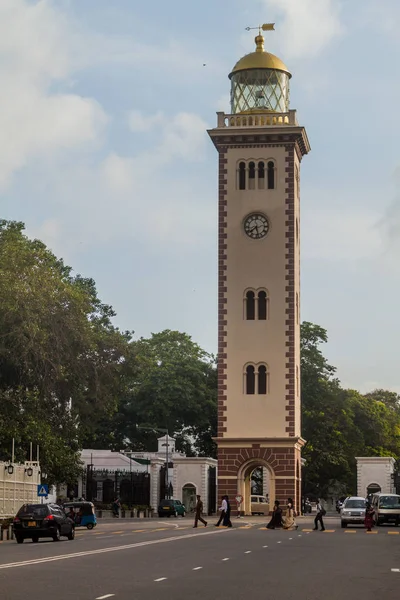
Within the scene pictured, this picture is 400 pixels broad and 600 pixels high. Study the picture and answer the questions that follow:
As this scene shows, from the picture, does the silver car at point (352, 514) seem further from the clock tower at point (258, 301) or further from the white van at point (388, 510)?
the clock tower at point (258, 301)

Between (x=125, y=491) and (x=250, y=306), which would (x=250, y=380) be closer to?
(x=250, y=306)

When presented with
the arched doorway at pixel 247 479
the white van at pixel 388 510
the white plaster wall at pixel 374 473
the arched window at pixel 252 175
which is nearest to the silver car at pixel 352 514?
the white van at pixel 388 510

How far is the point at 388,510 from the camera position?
5488cm

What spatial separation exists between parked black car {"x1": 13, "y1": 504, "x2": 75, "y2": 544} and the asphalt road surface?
2.22 meters

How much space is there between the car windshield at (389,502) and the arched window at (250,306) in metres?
16.1

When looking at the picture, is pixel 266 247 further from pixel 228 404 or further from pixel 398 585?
pixel 398 585

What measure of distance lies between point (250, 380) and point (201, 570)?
45104mm

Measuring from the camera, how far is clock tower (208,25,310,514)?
6762cm

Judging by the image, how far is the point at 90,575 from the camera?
70.9ft

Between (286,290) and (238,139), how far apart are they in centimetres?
907

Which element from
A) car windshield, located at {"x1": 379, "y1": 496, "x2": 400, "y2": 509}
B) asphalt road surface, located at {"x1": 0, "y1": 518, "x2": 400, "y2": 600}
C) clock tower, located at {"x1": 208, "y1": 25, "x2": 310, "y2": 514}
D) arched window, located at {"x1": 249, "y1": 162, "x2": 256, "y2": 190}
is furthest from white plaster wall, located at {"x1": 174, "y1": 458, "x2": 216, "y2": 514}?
asphalt road surface, located at {"x1": 0, "y1": 518, "x2": 400, "y2": 600}

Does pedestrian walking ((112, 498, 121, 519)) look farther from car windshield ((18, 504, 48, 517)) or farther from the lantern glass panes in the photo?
car windshield ((18, 504, 48, 517))

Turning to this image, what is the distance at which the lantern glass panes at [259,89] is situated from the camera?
72875 mm

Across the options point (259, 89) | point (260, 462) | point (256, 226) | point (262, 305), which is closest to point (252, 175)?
point (256, 226)
